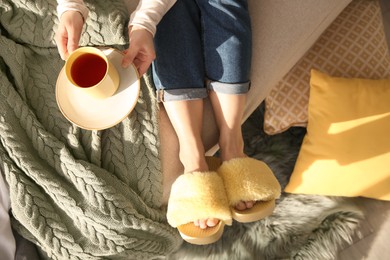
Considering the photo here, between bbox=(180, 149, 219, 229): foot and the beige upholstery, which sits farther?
the beige upholstery

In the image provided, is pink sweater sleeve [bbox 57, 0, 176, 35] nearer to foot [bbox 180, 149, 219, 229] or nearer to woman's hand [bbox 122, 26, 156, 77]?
woman's hand [bbox 122, 26, 156, 77]

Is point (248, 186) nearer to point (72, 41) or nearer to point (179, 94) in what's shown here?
point (179, 94)

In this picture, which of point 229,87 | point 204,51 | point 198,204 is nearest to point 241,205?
point 198,204

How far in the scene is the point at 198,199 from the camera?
2.83 ft

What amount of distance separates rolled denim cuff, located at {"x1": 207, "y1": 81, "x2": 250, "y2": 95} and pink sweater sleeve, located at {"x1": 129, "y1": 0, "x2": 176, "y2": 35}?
20 centimetres

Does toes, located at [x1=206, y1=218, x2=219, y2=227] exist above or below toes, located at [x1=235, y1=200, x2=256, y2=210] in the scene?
below

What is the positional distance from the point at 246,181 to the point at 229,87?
0.74 ft

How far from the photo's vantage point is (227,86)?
932mm

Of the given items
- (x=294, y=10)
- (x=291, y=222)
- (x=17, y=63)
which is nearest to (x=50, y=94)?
(x=17, y=63)

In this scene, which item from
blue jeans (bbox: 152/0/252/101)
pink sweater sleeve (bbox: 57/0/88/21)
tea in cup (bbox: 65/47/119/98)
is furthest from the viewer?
blue jeans (bbox: 152/0/252/101)

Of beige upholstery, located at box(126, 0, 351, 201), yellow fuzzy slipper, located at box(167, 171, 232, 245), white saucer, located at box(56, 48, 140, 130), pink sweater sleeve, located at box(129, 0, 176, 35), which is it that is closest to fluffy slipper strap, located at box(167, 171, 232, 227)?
yellow fuzzy slipper, located at box(167, 171, 232, 245)

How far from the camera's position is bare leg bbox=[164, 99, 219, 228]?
0.92 meters

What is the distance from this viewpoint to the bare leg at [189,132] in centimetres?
92

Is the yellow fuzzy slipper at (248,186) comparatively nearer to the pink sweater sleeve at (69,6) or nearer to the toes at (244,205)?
the toes at (244,205)
